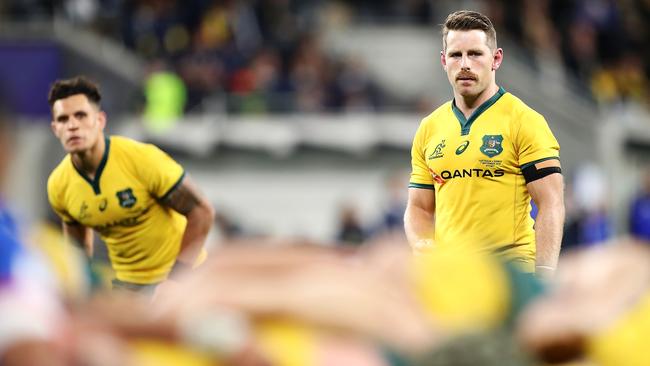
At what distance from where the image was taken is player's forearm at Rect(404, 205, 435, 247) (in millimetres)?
5586

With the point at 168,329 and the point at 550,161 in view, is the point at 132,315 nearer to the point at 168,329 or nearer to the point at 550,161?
the point at 168,329

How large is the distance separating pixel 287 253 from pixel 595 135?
627 inches

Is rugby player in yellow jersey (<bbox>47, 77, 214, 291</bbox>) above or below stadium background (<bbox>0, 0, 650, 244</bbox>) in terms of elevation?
below

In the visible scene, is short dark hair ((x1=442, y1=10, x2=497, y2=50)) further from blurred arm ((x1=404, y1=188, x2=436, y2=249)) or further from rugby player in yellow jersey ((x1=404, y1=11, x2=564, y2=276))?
blurred arm ((x1=404, y1=188, x2=436, y2=249))

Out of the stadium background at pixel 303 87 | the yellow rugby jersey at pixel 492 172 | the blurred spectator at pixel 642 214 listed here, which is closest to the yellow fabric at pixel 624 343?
the yellow rugby jersey at pixel 492 172

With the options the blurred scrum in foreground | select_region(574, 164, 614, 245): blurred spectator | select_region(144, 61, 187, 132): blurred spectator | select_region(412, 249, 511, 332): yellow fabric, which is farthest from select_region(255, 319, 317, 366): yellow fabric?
select_region(144, 61, 187, 132): blurred spectator

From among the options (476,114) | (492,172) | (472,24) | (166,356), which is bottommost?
(166,356)

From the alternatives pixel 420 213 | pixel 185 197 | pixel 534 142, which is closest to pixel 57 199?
pixel 185 197

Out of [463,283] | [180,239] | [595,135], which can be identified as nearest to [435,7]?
[595,135]

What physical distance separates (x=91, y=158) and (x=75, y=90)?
36 cm

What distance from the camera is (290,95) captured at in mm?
16547

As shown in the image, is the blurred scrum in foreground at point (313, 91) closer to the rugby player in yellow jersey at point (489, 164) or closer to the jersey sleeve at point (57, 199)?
the jersey sleeve at point (57, 199)

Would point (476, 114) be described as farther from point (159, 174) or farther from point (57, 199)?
point (57, 199)

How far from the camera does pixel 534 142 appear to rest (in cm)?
521
